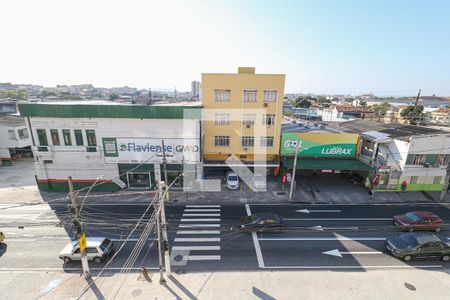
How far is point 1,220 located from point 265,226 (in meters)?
25.1

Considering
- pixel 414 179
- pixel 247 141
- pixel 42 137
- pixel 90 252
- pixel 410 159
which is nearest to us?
pixel 90 252

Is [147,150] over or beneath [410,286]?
over

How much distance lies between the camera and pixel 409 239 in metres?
16.4

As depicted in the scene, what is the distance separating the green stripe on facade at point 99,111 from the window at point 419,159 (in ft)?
92.1

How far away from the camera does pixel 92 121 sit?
24609mm

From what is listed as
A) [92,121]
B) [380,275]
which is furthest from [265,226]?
[92,121]

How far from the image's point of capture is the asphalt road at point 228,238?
15578 millimetres

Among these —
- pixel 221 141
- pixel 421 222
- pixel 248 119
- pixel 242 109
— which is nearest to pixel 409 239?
pixel 421 222

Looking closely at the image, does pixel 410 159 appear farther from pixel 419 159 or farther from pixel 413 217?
pixel 413 217

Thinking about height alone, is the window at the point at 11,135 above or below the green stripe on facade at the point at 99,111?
below

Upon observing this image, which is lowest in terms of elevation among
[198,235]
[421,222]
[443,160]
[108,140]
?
[198,235]

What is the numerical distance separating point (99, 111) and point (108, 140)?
3413 millimetres

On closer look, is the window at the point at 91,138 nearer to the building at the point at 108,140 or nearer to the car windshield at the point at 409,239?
the building at the point at 108,140

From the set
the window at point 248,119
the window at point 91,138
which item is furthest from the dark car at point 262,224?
the window at point 91,138
